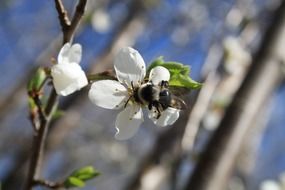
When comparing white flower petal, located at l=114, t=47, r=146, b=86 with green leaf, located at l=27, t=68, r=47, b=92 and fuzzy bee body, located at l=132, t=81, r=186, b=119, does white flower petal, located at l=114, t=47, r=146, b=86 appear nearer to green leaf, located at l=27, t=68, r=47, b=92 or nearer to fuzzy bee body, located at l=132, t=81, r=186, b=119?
fuzzy bee body, located at l=132, t=81, r=186, b=119

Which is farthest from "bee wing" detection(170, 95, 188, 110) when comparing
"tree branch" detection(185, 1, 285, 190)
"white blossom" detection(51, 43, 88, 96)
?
"tree branch" detection(185, 1, 285, 190)

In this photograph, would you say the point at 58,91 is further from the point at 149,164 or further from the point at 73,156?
the point at 73,156

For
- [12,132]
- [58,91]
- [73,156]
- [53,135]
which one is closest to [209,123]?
[53,135]

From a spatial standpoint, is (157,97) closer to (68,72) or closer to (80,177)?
(68,72)

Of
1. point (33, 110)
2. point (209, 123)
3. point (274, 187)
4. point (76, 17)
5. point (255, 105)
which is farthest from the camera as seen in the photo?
point (209, 123)

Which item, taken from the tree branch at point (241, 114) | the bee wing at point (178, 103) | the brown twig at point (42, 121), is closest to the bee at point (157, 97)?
the bee wing at point (178, 103)

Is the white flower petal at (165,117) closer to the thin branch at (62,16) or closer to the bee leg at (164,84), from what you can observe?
the bee leg at (164,84)

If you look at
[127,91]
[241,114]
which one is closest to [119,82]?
[127,91]
